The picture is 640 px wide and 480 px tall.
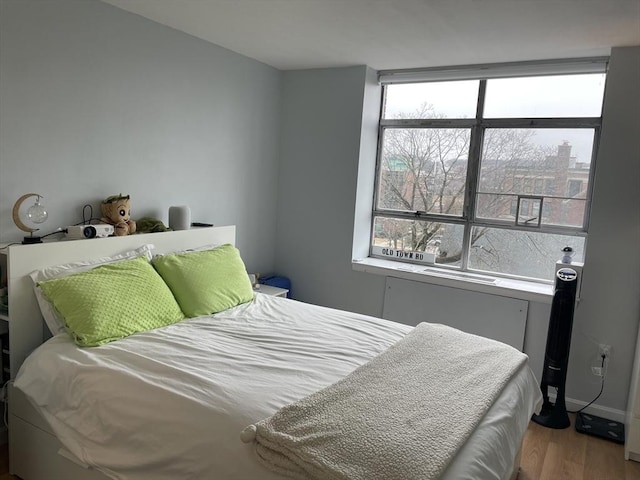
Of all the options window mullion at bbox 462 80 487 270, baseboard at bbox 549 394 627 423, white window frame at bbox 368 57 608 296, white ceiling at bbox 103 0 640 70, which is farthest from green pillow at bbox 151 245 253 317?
baseboard at bbox 549 394 627 423

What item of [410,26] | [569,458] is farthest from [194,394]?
[410,26]

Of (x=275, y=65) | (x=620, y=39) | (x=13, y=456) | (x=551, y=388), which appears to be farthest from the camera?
(x=275, y=65)

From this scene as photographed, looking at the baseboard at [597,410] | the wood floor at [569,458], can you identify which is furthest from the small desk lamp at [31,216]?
the baseboard at [597,410]

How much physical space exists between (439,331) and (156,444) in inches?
60.5

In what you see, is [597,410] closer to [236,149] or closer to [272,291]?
[272,291]

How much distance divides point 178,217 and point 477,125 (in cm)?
243

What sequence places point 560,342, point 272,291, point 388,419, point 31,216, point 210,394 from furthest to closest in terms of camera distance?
1. point 272,291
2. point 560,342
3. point 31,216
4. point 210,394
5. point 388,419

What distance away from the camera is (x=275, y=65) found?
4090 mm

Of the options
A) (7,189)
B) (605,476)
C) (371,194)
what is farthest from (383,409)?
(371,194)

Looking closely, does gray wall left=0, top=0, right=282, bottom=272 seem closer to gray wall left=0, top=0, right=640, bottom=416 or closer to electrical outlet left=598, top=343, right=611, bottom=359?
gray wall left=0, top=0, right=640, bottom=416

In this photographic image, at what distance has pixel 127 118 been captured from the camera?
9.80 feet

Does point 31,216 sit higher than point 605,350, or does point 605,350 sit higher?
point 31,216

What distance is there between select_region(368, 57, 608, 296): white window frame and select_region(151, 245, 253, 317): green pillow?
4.44 ft

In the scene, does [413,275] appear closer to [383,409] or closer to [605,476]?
[605,476]
